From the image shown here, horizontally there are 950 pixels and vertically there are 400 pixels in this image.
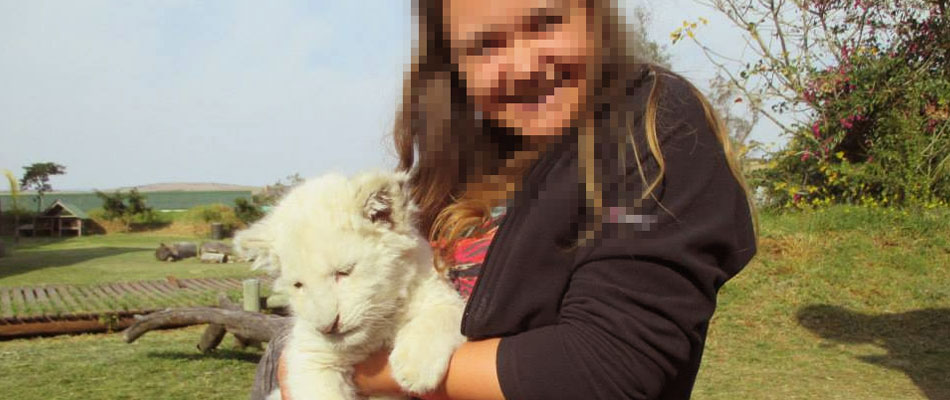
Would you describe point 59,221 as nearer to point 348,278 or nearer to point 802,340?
point 802,340

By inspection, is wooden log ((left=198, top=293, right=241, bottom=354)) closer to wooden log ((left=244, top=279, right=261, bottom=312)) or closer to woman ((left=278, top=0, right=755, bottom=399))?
wooden log ((left=244, top=279, right=261, bottom=312))

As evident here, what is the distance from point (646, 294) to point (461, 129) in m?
0.90

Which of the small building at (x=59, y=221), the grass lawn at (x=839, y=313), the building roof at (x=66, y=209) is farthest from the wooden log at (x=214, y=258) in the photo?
the grass lawn at (x=839, y=313)

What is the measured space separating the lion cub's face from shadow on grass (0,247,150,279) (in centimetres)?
1699

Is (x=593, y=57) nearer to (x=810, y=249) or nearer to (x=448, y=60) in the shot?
(x=448, y=60)

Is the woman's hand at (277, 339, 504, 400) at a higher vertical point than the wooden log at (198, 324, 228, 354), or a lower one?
higher

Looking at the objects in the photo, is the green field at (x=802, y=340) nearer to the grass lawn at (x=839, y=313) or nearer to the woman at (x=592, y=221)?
the grass lawn at (x=839, y=313)

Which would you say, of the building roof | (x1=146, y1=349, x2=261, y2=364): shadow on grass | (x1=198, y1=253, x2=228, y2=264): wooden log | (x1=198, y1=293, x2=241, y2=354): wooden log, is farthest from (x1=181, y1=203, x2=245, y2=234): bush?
(x1=198, y1=293, x2=241, y2=354): wooden log

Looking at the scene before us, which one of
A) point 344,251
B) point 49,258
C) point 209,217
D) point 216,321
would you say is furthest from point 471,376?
point 209,217

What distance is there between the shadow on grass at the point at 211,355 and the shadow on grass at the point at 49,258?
390 inches

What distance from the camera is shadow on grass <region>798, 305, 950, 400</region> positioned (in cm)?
741

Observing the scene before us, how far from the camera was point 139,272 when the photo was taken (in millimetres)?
17578

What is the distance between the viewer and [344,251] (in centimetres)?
175

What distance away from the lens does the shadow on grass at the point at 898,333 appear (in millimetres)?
7410
